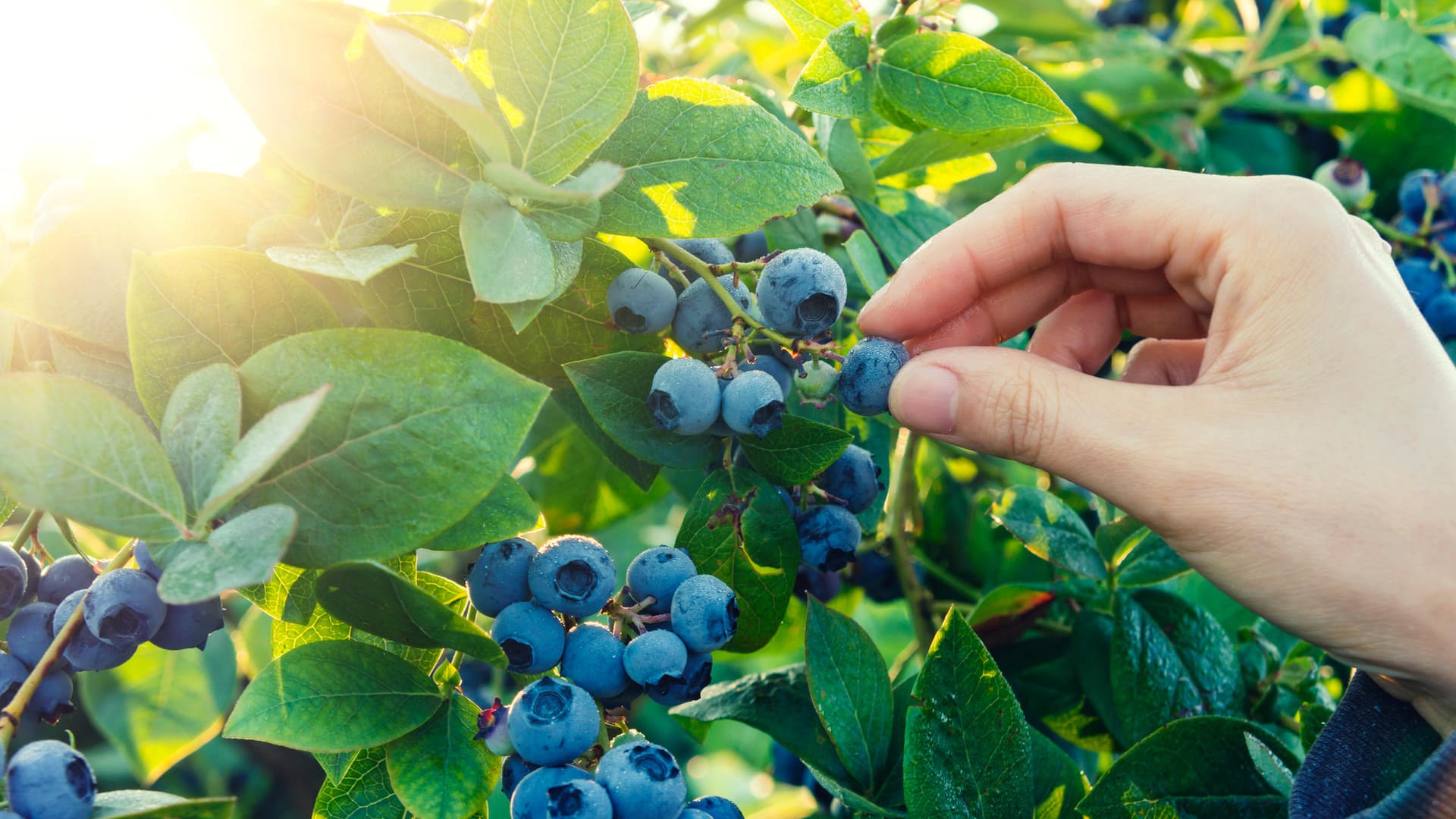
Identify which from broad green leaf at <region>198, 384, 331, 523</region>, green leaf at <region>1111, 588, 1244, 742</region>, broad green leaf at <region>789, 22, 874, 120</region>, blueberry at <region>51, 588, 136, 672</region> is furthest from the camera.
Result: green leaf at <region>1111, 588, 1244, 742</region>

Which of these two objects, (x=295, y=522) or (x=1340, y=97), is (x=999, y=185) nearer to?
(x=1340, y=97)

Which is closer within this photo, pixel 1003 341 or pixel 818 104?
pixel 818 104

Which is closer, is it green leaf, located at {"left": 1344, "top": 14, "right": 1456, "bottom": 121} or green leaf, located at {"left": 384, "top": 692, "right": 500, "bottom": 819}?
green leaf, located at {"left": 384, "top": 692, "right": 500, "bottom": 819}

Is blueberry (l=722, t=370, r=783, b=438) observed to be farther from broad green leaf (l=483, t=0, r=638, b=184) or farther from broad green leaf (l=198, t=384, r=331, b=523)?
broad green leaf (l=198, t=384, r=331, b=523)

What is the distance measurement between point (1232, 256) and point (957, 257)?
320mm

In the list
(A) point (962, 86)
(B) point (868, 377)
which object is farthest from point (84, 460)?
(A) point (962, 86)

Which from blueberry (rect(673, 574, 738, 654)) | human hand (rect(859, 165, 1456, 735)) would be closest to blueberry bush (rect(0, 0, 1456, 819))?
blueberry (rect(673, 574, 738, 654))

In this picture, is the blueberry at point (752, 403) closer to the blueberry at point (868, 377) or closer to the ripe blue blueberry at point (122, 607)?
the blueberry at point (868, 377)

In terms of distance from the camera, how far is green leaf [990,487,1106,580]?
1335 mm

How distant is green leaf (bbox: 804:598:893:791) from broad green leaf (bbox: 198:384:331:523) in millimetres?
594

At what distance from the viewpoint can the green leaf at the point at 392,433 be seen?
74cm

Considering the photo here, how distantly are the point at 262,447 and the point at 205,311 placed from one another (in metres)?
0.20

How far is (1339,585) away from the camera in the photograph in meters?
0.94

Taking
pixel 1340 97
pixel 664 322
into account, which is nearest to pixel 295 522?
pixel 664 322
